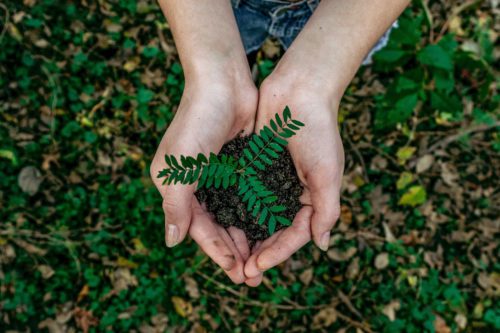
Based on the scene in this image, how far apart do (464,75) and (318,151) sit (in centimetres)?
260

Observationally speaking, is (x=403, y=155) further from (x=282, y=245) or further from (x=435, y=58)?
(x=282, y=245)

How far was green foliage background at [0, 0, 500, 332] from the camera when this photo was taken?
3883mm

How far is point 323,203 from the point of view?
255cm

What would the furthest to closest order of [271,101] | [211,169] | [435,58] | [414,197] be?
1. [414,197]
2. [435,58]
3. [271,101]
4. [211,169]

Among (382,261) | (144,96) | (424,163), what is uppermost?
(144,96)

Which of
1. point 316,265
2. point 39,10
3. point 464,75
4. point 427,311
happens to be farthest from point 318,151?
point 39,10

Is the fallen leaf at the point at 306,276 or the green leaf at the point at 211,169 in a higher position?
the green leaf at the point at 211,169

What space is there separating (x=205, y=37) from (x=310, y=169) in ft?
3.29

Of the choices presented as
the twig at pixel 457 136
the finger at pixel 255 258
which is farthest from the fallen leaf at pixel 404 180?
the finger at pixel 255 258

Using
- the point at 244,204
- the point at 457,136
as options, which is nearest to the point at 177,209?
the point at 244,204

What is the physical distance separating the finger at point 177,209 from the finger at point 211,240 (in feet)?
0.23

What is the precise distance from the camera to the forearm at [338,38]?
2637mm

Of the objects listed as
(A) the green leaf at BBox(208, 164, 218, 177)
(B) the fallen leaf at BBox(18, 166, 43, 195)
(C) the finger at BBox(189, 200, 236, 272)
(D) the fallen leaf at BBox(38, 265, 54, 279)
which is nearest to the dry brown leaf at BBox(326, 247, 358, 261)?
(C) the finger at BBox(189, 200, 236, 272)

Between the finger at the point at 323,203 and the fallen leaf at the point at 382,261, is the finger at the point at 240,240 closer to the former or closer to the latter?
the finger at the point at 323,203
